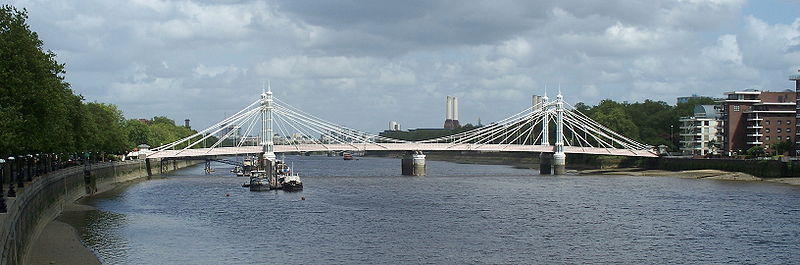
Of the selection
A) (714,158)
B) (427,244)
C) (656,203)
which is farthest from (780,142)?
(427,244)

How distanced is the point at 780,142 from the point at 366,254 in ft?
273

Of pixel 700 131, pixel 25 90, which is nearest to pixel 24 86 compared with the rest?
pixel 25 90

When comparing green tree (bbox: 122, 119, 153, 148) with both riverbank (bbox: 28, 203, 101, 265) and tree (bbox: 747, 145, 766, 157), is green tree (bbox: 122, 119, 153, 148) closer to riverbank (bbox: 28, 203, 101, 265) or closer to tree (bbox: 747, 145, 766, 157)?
tree (bbox: 747, 145, 766, 157)

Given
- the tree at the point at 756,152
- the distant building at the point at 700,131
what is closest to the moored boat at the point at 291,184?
the tree at the point at 756,152

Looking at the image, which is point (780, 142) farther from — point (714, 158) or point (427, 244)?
point (427, 244)

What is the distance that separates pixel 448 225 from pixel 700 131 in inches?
3611

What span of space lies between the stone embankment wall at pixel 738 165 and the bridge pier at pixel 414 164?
2873 centimetres

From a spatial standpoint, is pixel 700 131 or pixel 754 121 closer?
pixel 754 121

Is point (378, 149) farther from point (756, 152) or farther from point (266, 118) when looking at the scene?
point (756, 152)

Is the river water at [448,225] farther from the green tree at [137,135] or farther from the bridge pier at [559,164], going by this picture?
the green tree at [137,135]

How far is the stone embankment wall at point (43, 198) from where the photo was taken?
29.3m

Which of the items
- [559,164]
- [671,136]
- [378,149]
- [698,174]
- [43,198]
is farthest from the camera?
[671,136]

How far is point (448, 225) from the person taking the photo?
52031 millimetres

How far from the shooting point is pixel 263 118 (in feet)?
382
